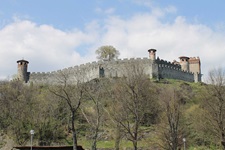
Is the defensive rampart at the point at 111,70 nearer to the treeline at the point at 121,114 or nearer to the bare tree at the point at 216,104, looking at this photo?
the treeline at the point at 121,114

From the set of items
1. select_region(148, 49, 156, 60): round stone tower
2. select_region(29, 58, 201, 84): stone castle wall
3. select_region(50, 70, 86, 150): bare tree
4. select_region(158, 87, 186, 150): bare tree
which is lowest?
select_region(158, 87, 186, 150): bare tree

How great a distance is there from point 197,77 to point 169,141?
62947mm

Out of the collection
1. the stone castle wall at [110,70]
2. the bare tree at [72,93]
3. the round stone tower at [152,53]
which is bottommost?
the bare tree at [72,93]

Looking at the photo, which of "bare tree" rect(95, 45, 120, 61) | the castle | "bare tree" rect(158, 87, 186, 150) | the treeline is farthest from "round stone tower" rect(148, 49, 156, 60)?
"bare tree" rect(158, 87, 186, 150)

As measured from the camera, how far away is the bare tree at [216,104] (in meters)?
39.7

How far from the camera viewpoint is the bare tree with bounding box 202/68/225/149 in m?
39.7

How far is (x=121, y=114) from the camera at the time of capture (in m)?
41.0

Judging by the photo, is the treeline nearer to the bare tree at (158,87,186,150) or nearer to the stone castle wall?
the bare tree at (158,87,186,150)

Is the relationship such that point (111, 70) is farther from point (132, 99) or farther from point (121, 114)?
point (132, 99)

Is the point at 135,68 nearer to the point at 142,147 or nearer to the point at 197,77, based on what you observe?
the point at 142,147

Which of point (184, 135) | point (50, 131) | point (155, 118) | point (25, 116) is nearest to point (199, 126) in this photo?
point (184, 135)

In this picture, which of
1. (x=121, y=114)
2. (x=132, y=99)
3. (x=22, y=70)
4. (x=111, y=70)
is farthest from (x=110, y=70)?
(x=132, y=99)

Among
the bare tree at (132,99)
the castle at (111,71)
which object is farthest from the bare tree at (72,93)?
the castle at (111,71)

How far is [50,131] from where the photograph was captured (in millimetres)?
49719
